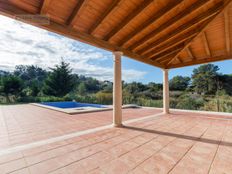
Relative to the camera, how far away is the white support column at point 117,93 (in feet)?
14.5

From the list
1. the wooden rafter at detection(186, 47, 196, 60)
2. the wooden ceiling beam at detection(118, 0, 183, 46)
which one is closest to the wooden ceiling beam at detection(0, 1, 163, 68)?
the wooden ceiling beam at detection(118, 0, 183, 46)

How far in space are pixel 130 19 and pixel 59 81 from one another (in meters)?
17.5

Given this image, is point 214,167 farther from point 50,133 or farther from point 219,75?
point 219,75

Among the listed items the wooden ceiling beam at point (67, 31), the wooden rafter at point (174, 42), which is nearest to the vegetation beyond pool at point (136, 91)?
the wooden rafter at point (174, 42)

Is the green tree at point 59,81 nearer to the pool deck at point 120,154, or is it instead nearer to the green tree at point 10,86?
the green tree at point 10,86

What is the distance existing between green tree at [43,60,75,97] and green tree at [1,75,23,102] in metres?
3.73

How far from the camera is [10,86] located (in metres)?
Answer: 13.6

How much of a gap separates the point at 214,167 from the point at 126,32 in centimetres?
356

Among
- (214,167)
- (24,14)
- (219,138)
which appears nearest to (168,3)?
(24,14)

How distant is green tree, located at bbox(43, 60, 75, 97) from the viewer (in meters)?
17.9

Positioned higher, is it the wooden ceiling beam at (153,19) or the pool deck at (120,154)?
the wooden ceiling beam at (153,19)

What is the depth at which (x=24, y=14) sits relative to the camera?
8.04 feet

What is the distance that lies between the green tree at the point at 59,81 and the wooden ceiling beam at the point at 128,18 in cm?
1635

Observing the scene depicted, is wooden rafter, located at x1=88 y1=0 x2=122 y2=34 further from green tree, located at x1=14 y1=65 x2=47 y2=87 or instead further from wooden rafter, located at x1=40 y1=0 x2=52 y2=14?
green tree, located at x1=14 y1=65 x2=47 y2=87
